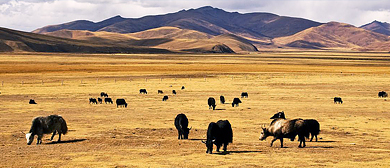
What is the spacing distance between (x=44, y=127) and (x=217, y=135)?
8082mm

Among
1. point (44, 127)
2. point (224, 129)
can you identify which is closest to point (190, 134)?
point (224, 129)

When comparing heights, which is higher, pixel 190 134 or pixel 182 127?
pixel 182 127

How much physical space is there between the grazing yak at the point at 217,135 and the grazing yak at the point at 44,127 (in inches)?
290

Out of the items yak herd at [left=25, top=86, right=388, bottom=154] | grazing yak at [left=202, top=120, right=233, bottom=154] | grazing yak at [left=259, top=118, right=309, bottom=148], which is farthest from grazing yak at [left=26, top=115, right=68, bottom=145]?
grazing yak at [left=259, top=118, right=309, bottom=148]

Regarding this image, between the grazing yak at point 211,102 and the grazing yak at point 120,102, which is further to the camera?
the grazing yak at point 120,102

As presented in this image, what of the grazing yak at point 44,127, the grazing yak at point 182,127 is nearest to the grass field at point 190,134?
the grazing yak at point 182,127

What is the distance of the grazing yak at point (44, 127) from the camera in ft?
70.2

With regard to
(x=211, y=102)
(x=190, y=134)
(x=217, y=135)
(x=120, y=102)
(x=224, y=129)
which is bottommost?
(x=190, y=134)

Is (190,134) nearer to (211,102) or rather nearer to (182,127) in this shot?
(182,127)

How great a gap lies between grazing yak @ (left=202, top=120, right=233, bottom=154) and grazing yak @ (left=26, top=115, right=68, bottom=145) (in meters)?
7.36

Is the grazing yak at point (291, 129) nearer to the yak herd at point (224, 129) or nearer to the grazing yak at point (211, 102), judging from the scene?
the yak herd at point (224, 129)

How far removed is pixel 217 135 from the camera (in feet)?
62.9

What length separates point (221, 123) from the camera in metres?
19.8

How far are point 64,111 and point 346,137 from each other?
20.8m
